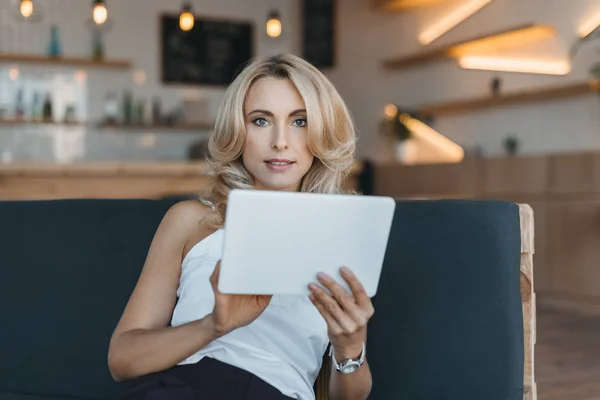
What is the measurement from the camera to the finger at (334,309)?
1104mm

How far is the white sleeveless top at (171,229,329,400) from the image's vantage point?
135 cm

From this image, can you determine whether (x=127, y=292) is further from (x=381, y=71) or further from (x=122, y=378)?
(x=381, y=71)

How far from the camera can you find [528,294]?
1541 millimetres

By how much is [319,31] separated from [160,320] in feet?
21.3

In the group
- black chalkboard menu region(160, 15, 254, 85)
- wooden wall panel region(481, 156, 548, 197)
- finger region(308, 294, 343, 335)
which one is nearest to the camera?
finger region(308, 294, 343, 335)

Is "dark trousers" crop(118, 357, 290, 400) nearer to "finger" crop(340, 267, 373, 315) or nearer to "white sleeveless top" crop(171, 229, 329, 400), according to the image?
"white sleeveless top" crop(171, 229, 329, 400)

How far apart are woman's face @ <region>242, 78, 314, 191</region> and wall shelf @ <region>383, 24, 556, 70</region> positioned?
4.13 metres

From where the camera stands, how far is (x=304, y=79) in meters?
1.43

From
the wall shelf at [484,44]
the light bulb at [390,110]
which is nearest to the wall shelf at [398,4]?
the wall shelf at [484,44]

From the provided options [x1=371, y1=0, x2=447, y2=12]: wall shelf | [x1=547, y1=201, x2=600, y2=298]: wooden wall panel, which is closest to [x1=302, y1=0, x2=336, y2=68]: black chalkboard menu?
[x1=371, y1=0, x2=447, y2=12]: wall shelf

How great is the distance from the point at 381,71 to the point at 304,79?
580cm

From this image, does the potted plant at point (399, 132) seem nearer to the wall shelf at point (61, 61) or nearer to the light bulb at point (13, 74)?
the wall shelf at point (61, 61)

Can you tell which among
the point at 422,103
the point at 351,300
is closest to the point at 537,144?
the point at 422,103

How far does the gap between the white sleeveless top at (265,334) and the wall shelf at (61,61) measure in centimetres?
583
